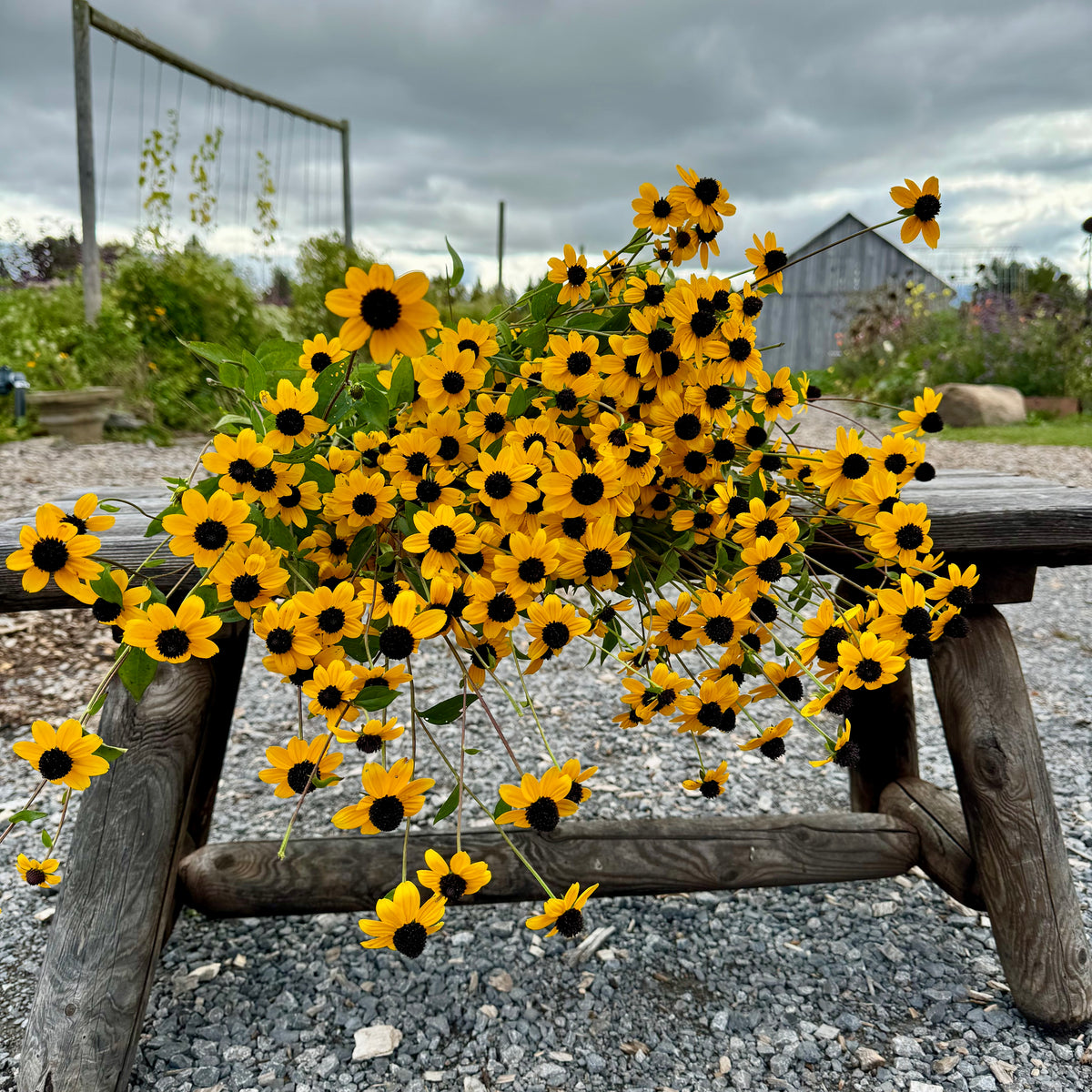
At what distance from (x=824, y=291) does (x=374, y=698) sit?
20132 millimetres

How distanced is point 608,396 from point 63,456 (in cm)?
655

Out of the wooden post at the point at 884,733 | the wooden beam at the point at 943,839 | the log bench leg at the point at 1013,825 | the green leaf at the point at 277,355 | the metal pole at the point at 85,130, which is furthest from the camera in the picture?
the metal pole at the point at 85,130

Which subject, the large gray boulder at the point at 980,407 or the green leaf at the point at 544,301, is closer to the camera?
the green leaf at the point at 544,301

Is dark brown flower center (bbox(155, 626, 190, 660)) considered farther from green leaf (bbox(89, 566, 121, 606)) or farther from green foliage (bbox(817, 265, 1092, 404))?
green foliage (bbox(817, 265, 1092, 404))

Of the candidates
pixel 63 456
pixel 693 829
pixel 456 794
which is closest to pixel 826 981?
pixel 693 829

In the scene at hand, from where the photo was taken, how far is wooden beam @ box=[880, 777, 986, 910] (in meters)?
1.56

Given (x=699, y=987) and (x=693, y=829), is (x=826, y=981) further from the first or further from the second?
(x=693, y=829)

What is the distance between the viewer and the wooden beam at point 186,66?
7.80m

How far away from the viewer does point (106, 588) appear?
2.73 feet

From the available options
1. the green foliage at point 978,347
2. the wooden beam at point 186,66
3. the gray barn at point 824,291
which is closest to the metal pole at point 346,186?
the wooden beam at point 186,66

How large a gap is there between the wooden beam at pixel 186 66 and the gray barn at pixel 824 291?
1055 cm

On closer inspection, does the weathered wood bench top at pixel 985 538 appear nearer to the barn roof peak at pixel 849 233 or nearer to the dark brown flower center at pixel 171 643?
the dark brown flower center at pixel 171 643

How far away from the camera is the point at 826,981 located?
1.58 meters

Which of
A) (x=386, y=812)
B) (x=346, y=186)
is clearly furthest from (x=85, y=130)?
(x=386, y=812)
